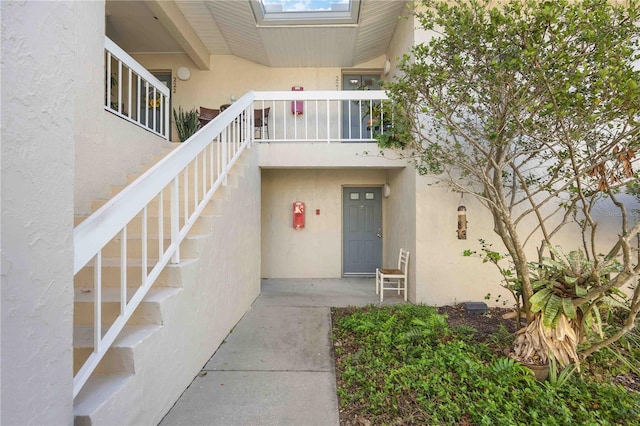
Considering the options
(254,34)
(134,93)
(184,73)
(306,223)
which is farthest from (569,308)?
(184,73)

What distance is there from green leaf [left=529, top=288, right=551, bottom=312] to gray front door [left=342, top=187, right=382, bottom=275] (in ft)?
13.3

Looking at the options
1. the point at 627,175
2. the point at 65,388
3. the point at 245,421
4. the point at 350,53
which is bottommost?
the point at 245,421

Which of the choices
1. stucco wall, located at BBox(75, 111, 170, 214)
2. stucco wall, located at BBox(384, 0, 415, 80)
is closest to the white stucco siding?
stucco wall, located at BBox(384, 0, 415, 80)

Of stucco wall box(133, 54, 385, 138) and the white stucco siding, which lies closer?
the white stucco siding

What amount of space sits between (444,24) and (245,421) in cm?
384

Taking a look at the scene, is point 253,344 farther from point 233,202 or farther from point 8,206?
point 8,206

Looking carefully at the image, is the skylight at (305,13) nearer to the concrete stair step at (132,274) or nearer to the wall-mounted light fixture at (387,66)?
the wall-mounted light fixture at (387,66)

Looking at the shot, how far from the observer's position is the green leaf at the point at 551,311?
2.63 m

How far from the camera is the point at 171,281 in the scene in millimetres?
2432

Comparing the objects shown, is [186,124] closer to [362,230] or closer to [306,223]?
[306,223]

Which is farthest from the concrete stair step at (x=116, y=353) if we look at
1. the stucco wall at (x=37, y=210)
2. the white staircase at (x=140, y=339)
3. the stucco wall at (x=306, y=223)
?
the stucco wall at (x=306, y=223)

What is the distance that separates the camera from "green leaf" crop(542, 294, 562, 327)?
263 centimetres

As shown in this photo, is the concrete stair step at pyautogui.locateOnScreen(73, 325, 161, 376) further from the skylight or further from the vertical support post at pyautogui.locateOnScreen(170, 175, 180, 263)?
the skylight

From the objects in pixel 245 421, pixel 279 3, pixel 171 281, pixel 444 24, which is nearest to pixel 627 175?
pixel 444 24
